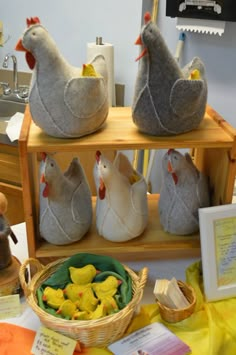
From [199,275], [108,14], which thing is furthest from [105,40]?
[199,275]

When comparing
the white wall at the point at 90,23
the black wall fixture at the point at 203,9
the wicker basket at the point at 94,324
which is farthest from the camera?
the white wall at the point at 90,23

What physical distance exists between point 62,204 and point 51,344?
12.7 inches

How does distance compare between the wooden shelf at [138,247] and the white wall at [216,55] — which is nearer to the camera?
the wooden shelf at [138,247]

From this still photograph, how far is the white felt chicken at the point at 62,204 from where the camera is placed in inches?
38.5

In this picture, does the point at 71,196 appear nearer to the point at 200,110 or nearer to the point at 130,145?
the point at 130,145

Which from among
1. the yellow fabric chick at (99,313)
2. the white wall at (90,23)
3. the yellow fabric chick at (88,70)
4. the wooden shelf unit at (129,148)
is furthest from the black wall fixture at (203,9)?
the yellow fabric chick at (99,313)

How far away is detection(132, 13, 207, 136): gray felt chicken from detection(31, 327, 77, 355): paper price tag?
485 mm

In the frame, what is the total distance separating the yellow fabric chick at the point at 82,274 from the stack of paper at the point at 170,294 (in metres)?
0.15

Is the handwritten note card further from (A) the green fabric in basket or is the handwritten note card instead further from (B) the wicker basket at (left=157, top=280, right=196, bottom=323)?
(A) the green fabric in basket

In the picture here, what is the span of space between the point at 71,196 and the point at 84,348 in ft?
1.16

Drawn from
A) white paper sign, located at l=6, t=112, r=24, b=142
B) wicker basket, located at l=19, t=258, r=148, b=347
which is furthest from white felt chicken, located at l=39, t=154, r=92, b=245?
white paper sign, located at l=6, t=112, r=24, b=142

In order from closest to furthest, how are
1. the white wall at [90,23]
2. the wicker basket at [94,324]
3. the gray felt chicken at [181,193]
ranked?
the wicker basket at [94,324]
the gray felt chicken at [181,193]
the white wall at [90,23]

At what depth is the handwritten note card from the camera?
0.97 metres

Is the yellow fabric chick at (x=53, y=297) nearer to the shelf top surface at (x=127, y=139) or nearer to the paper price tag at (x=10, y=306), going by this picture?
the paper price tag at (x=10, y=306)
